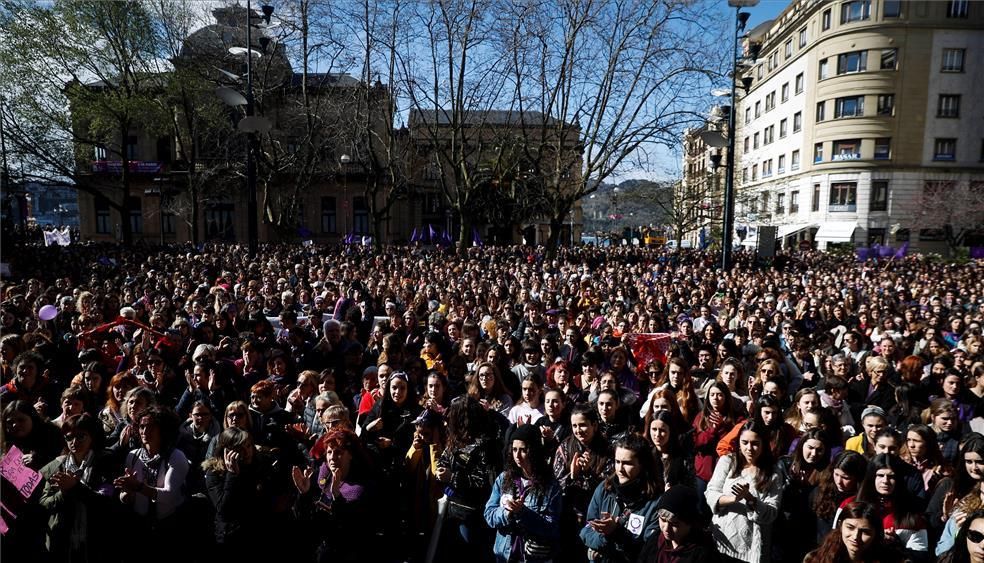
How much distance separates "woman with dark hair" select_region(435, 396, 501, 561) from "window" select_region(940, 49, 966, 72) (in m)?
48.3

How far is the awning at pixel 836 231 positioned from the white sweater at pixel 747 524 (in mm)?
41587

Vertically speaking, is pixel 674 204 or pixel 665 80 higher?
pixel 665 80

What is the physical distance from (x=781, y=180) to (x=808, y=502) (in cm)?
4848

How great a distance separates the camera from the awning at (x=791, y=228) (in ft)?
137

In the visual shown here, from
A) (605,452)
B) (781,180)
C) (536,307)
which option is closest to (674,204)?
(781,180)

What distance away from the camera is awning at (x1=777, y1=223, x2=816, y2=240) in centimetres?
4181

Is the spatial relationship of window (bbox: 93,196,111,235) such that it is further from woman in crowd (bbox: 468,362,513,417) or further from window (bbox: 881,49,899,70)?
window (bbox: 881,49,899,70)

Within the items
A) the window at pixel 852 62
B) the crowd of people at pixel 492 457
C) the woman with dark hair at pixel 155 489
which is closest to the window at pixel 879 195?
the window at pixel 852 62

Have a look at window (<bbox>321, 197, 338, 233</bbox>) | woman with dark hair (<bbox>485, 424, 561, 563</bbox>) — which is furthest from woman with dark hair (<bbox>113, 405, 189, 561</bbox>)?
window (<bbox>321, 197, 338, 233</bbox>)

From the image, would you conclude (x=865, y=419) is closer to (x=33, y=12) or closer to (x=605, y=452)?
(x=605, y=452)

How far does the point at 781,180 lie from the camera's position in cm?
4597

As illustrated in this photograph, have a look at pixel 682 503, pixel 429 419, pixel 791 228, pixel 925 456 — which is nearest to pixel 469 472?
pixel 429 419

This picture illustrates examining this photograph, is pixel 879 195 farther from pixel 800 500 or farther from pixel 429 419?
pixel 429 419

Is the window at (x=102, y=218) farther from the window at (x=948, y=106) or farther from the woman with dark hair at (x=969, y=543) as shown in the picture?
the window at (x=948, y=106)
